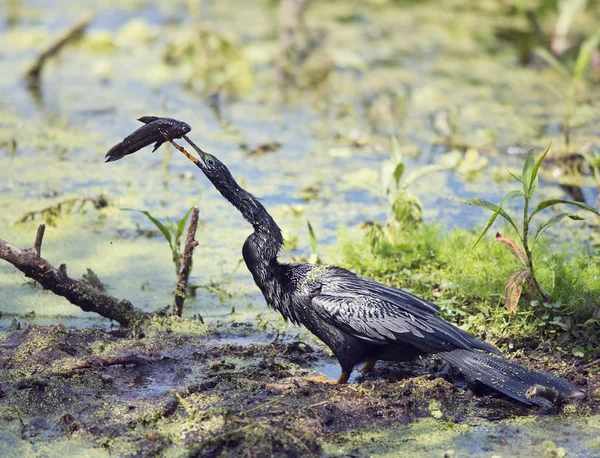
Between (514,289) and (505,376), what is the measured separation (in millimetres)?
551

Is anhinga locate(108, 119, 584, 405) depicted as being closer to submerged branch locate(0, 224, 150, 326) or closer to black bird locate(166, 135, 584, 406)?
black bird locate(166, 135, 584, 406)

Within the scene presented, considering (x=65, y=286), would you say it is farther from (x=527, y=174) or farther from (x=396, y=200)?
(x=527, y=174)

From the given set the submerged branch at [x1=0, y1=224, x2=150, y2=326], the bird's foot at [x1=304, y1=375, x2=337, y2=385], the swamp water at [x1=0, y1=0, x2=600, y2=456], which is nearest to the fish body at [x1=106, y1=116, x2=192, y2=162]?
the swamp water at [x1=0, y1=0, x2=600, y2=456]

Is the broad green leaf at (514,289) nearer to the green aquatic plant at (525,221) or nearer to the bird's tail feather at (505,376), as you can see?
the green aquatic plant at (525,221)

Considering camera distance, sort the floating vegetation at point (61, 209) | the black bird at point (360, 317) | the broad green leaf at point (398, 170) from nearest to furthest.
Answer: the black bird at point (360, 317)
the broad green leaf at point (398, 170)
the floating vegetation at point (61, 209)

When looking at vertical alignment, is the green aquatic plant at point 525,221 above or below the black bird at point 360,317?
above

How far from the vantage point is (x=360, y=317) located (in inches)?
169

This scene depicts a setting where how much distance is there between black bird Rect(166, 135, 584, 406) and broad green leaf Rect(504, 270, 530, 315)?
10.0 inches

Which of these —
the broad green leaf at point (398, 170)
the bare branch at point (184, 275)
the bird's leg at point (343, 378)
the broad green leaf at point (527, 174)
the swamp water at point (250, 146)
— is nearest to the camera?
the swamp water at point (250, 146)

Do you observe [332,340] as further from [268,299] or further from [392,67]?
[392,67]

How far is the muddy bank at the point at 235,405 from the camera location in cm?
378

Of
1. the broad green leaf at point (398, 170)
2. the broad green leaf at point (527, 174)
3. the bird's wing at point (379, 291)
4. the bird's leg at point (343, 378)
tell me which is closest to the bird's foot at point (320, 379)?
the bird's leg at point (343, 378)

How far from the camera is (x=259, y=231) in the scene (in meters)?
4.68

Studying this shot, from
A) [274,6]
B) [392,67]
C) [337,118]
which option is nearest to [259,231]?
[337,118]
